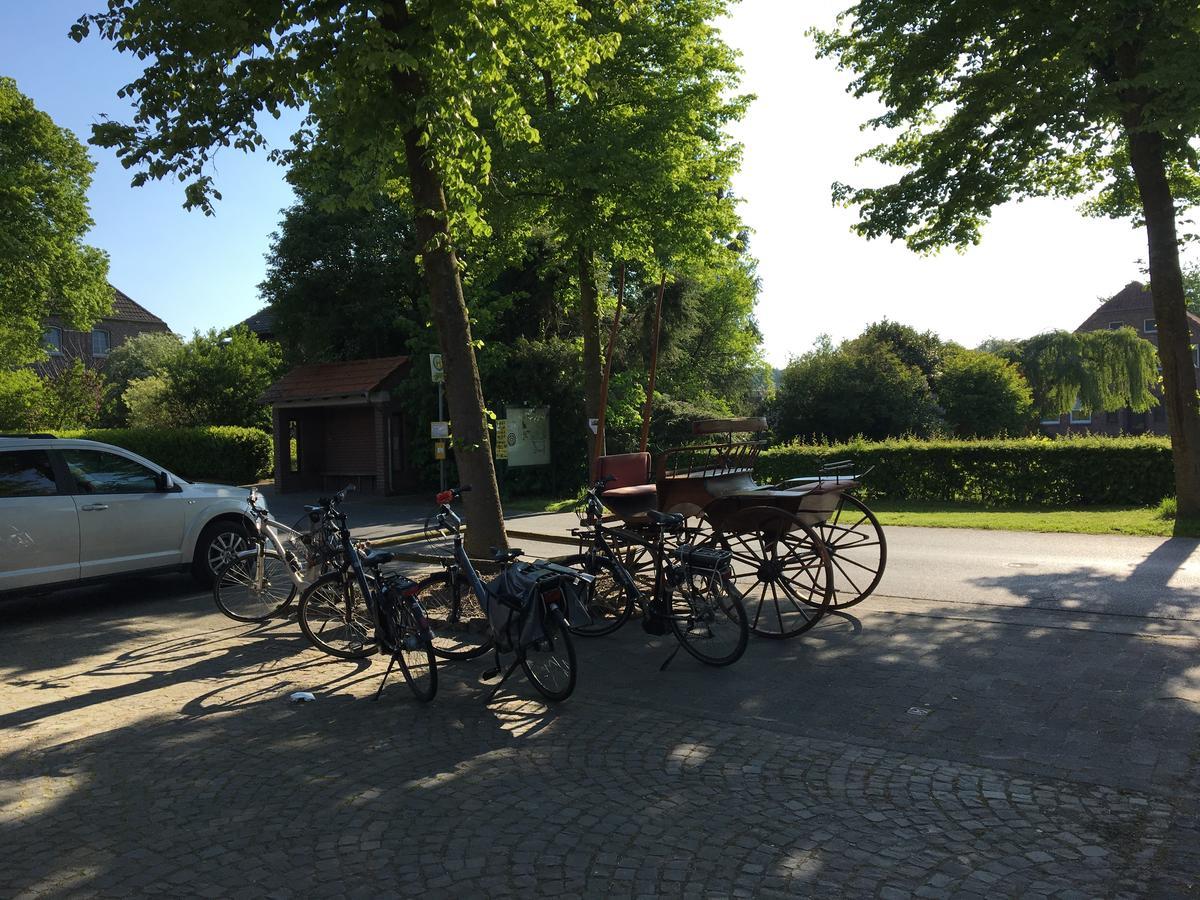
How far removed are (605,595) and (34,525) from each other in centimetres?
559

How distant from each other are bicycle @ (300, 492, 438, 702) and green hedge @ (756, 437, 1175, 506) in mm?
15814

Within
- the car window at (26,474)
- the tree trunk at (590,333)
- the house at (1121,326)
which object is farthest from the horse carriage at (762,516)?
the house at (1121,326)

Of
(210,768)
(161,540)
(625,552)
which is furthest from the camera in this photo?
(161,540)

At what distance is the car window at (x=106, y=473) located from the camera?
361 inches

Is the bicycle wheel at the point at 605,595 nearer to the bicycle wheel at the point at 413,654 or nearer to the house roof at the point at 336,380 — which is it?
the bicycle wheel at the point at 413,654

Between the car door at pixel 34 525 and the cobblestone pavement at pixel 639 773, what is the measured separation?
167 centimetres

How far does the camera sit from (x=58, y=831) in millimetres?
4086

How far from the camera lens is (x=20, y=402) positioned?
3512cm

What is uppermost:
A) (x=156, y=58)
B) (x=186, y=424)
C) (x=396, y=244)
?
(x=396, y=244)

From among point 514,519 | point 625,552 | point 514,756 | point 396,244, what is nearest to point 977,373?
point 396,244

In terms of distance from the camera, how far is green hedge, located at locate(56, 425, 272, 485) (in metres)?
28.5

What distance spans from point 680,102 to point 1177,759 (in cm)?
1543

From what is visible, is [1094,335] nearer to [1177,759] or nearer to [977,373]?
[977,373]

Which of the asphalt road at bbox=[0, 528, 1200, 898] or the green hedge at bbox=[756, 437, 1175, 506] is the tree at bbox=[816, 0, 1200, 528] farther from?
the asphalt road at bbox=[0, 528, 1200, 898]
